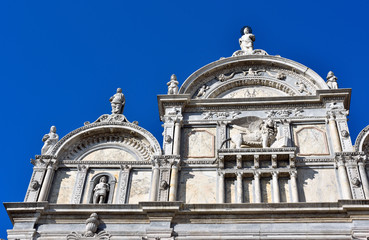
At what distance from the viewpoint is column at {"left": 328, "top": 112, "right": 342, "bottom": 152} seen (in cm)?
1546

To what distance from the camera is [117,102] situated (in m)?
17.6

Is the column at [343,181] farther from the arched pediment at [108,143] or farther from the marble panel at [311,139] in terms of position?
the arched pediment at [108,143]

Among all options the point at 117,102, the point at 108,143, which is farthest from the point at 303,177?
the point at 117,102

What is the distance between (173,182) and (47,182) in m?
3.44

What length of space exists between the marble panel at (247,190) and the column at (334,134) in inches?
100

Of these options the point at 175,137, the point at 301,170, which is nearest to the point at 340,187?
the point at 301,170

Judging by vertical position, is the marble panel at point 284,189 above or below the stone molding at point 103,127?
below

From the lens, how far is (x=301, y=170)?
15219 mm

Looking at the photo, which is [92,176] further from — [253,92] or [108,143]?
[253,92]

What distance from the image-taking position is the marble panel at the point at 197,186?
14.8m

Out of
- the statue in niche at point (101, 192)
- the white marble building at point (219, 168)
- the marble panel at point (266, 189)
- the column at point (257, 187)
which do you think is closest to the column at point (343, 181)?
the white marble building at point (219, 168)

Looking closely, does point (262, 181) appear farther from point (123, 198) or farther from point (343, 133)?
point (123, 198)

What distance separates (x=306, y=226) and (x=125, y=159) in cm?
552

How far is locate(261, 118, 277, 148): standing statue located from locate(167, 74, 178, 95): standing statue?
121 inches
